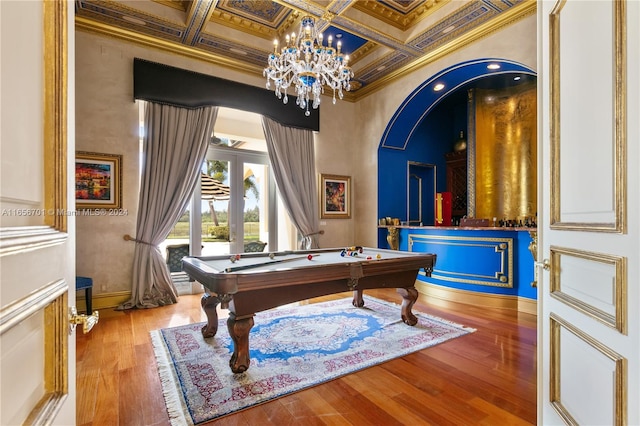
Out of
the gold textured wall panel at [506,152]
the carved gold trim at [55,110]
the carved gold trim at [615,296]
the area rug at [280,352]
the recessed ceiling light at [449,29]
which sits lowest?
the area rug at [280,352]

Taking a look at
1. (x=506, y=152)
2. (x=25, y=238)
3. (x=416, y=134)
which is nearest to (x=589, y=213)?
(x=25, y=238)

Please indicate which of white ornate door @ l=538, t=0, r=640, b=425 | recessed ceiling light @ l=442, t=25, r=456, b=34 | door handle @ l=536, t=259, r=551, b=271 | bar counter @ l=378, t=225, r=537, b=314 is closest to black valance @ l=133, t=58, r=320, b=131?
recessed ceiling light @ l=442, t=25, r=456, b=34

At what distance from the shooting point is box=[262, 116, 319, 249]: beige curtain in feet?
18.5

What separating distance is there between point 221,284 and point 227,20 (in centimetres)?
413

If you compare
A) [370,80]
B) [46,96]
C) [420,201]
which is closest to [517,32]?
[370,80]

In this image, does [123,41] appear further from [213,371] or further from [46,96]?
[46,96]

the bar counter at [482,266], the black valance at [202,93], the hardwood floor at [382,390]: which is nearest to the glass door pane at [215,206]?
the black valance at [202,93]

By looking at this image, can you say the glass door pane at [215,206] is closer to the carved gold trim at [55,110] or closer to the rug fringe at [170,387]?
the rug fringe at [170,387]

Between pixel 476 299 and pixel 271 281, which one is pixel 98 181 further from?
pixel 476 299

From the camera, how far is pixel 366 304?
4395 millimetres

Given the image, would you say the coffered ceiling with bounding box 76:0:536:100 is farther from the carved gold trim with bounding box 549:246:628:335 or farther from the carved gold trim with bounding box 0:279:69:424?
the carved gold trim with bounding box 0:279:69:424

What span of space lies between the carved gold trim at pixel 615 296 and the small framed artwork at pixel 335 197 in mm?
4932

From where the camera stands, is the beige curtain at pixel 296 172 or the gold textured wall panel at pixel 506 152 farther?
the gold textured wall panel at pixel 506 152

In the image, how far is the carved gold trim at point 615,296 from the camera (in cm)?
98
